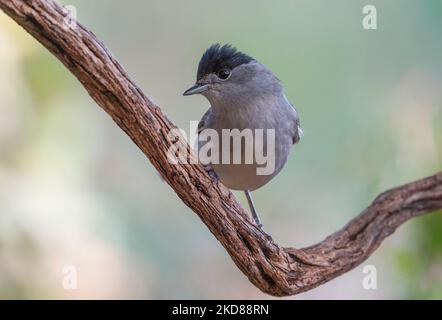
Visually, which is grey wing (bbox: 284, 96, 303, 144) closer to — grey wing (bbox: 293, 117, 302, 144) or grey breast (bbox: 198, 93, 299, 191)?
grey wing (bbox: 293, 117, 302, 144)

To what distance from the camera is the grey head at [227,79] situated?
130 inches

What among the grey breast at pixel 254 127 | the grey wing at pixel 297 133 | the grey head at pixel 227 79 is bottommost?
the grey breast at pixel 254 127

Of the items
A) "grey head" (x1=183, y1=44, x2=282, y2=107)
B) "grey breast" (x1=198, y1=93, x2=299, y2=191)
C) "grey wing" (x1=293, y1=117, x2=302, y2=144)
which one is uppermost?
Result: "grey head" (x1=183, y1=44, x2=282, y2=107)

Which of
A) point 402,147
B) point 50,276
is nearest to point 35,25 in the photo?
point 50,276

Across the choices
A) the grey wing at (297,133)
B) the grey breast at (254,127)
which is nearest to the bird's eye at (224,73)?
the grey breast at (254,127)

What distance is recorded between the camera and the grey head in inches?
130

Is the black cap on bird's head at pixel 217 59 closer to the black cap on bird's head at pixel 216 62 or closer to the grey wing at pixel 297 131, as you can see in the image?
the black cap on bird's head at pixel 216 62

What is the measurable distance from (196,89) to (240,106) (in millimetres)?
258

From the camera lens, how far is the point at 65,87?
3.82 m

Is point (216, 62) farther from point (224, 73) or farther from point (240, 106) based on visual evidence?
point (240, 106)

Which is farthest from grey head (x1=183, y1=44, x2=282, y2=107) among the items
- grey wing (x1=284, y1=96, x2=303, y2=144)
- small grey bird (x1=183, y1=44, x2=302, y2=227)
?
grey wing (x1=284, y1=96, x2=303, y2=144)

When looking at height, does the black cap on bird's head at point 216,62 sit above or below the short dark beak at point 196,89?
above

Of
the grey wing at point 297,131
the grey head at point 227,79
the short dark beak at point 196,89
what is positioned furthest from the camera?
the grey wing at point 297,131

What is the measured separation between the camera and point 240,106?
335 cm
